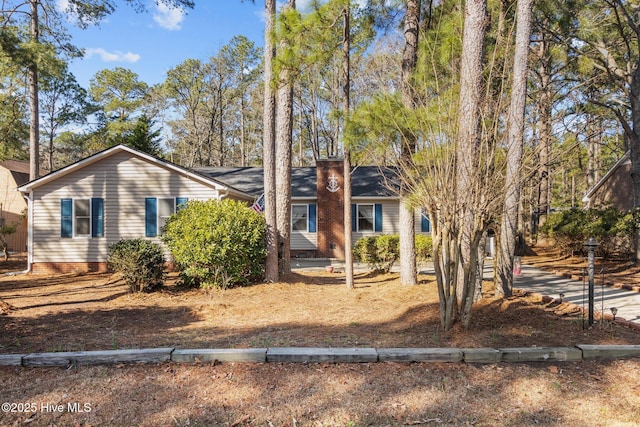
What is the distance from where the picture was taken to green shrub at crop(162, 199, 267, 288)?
810 centimetres

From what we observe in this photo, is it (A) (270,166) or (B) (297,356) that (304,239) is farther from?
(B) (297,356)

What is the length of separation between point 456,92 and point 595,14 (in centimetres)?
1055

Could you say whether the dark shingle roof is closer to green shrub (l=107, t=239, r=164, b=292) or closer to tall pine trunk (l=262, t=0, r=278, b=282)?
tall pine trunk (l=262, t=0, r=278, b=282)

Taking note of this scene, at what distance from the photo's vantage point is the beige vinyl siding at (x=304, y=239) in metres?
16.1

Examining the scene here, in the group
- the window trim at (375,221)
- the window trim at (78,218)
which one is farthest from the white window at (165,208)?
the window trim at (375,221)

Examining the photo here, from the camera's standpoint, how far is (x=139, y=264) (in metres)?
7.93

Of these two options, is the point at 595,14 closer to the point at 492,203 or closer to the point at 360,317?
the point at 492,203

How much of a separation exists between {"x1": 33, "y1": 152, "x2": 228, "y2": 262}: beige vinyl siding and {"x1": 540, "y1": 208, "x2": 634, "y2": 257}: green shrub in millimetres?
12675

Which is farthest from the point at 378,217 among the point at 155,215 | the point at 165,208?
the point at 155,215

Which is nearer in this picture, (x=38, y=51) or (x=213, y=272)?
(x=213, y=272)

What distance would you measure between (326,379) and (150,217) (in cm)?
1029

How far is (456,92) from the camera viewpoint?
573 centimetres

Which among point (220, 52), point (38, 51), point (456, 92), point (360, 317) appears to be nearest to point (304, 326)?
point (360, 317)

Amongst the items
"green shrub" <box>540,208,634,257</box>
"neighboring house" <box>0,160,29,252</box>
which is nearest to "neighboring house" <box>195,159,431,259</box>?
"green shrub" <box>540,208,634,257</box>
